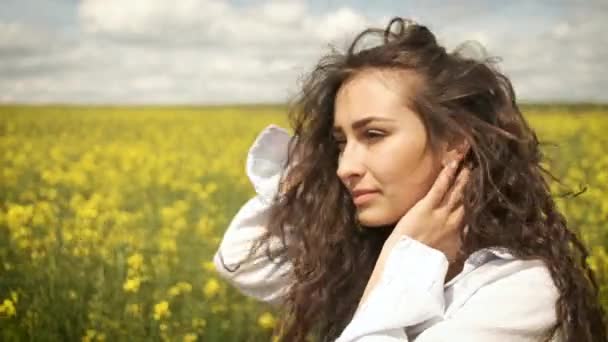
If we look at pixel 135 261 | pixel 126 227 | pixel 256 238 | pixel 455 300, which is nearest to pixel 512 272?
pixel 455 300

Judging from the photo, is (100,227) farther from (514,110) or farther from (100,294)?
(514,110)

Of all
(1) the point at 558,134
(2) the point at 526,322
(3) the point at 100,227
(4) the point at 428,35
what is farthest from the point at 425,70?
(1) the point at 558,134

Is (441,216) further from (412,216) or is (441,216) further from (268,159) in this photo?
(268,159)

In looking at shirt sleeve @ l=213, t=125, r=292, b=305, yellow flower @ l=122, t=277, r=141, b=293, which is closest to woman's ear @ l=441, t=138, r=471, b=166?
shirt sleeve @ l=213, t=125, r=292, b=305

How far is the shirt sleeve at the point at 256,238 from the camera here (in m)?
1.57

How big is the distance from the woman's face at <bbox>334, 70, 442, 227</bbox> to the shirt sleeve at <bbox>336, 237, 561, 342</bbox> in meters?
0.12

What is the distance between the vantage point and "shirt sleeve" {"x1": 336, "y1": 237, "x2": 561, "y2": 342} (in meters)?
1.12

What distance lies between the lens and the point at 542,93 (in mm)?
2094

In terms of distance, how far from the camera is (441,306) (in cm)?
119

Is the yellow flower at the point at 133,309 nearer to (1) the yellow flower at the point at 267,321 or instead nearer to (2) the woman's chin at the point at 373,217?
(1) the yellow flower at the point at 267,321

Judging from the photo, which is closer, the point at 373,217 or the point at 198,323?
the point at 373,217

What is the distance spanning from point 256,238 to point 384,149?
0.41 meters

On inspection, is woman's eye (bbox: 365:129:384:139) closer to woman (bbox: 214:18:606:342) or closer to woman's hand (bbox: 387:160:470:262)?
woman (bbox: 214:18:606:342)

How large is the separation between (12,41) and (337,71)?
1137mm
